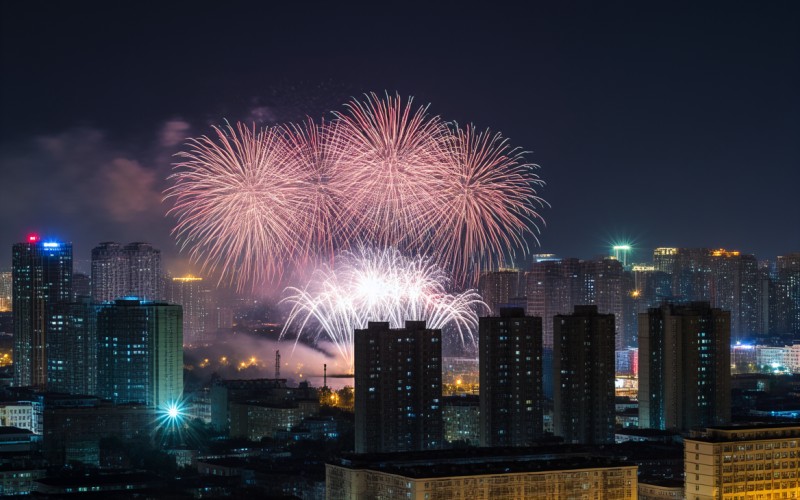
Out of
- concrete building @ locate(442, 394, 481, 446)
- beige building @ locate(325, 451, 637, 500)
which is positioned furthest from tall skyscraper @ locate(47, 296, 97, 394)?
beige building @ locate(325, 451, 637, 500)

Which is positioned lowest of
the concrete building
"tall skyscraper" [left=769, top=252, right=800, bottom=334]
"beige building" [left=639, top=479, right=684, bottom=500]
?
"beige building" [left=639, top=479, right=684, bottom=500]

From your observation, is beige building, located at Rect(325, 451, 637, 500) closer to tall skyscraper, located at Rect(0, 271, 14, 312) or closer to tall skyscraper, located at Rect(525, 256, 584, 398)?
tall skyscraper, located at Rect(525, 256, 584, 398)

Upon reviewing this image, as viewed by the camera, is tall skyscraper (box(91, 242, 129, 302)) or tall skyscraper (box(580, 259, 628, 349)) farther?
tall skyscraper (box(580, 259, 628, 349))

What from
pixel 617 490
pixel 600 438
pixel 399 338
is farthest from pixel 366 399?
pixel 617 490

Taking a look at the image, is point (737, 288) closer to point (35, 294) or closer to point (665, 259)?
point (665, 259)

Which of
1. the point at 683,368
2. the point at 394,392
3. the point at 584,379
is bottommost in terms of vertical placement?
the point at 394,392

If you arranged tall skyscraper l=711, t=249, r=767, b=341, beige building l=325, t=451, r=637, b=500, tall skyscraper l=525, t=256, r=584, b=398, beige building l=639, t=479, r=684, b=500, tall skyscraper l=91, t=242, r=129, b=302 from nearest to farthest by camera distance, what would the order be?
beige building l=325, t=451, r=637, b=500 < beige building l=639, t=479, r=684, b=500 < tall skyscraper l=91, t=242, r=129, b=302 < tall skyscraper l=525, t=256, r=584, b=398 < tall skyscraper l=711, t=249, r=767, b=341

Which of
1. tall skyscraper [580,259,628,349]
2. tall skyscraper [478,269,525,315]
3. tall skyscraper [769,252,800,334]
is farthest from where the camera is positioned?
tall skyscraper [769,252,800,334]

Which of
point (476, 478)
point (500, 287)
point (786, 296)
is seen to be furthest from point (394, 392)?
point (786, 296)
